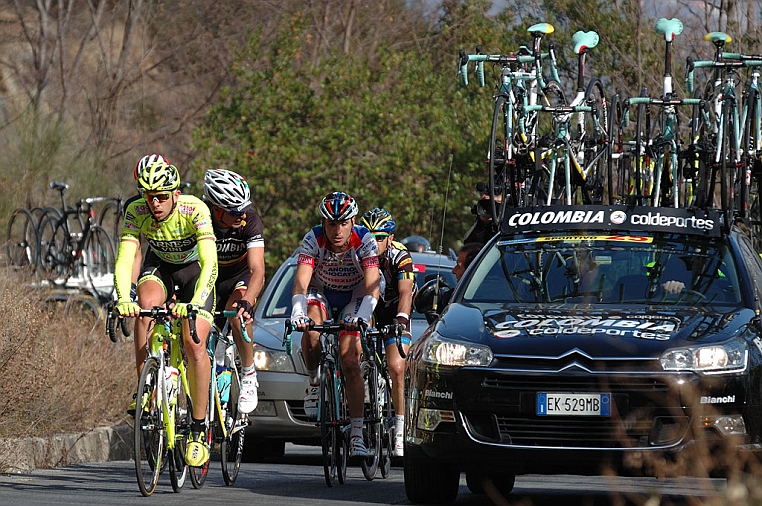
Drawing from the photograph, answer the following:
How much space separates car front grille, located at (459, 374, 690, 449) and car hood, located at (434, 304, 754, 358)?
0.52 feet

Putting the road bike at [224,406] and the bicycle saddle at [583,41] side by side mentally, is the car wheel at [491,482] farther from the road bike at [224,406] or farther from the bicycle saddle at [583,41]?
the bicycle saddle at [583,41]

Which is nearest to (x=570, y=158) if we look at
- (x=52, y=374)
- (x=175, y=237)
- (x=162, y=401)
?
(x=175, y=237)

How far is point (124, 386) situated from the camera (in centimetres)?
1443

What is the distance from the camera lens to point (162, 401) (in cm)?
988

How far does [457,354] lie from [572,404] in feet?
2.32

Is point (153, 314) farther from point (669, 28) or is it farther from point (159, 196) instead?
point (669, 28)

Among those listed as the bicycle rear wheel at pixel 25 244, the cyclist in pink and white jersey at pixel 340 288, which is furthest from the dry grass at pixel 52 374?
the bicycle rear wheel at pixel 25 244

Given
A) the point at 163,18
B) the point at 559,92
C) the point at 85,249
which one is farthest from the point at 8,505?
the point at 163,18

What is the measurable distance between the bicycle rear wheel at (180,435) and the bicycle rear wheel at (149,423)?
16 centimetres

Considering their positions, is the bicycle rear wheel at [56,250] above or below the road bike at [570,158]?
below

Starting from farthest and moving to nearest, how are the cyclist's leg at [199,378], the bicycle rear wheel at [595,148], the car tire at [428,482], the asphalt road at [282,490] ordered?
1. the bicycle rear wheel at [595,148]
2. the cyclist's leg at [199,378]
3. the asphalt road at [282,490]
4. the car tire at [428,482]

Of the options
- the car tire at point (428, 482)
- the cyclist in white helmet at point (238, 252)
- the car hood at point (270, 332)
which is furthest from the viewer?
the car hood at point (270, 332)

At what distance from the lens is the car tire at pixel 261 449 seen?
1340cm

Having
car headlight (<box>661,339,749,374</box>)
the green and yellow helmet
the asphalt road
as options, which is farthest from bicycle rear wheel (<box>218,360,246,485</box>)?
car headlight (<box>661,339,749,374</box>)
